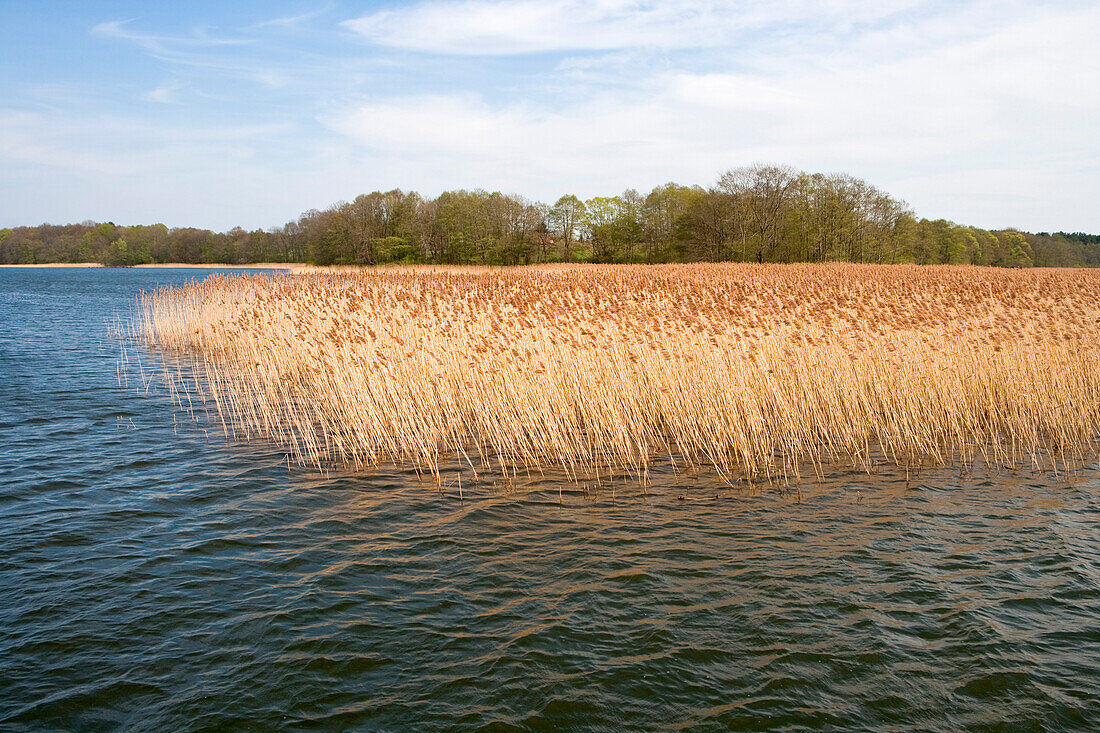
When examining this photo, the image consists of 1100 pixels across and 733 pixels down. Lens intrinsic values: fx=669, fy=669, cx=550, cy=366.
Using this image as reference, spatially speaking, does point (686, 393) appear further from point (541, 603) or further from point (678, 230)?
point (678, 230)

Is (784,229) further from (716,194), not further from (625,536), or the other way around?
(625,536)

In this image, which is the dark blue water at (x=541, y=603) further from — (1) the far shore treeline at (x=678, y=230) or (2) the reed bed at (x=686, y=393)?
(1) the far shore treeline at (x=678, y=230)

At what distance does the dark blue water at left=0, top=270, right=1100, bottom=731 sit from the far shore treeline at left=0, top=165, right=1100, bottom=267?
1893 inches

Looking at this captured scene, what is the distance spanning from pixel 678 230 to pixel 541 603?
57018 mm

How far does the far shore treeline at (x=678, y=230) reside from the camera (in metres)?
52.8

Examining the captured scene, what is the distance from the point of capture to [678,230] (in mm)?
59031

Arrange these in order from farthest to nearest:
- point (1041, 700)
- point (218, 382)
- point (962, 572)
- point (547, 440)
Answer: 1. point (218, 382)
2. point (547, 440)
3. point (962, 572)
4. point (1041, 700)

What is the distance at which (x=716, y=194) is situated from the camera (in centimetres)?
5419

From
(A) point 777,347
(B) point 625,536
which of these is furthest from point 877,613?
(A) point 777,347

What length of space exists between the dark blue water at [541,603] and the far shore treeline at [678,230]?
48087mm

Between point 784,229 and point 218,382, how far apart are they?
50.0m

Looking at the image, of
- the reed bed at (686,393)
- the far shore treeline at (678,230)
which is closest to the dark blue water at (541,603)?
the reed bed at (686,393)

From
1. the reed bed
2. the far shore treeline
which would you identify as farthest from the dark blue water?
the far shore treeline

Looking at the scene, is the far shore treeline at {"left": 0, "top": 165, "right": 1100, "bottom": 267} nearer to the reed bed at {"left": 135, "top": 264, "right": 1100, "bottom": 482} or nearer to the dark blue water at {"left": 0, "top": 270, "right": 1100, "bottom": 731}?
the reed bed at {"left": 135, "top": 264, "right": 1100, "bottom": 482}
